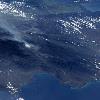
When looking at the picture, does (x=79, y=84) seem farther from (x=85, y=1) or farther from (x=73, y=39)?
(x=85, y=1)

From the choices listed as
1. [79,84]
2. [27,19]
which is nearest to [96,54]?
[79,84]

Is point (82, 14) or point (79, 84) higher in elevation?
point (82, 14)

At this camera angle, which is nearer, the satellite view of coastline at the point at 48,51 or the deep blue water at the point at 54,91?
the deep blue water at the point at 54,91

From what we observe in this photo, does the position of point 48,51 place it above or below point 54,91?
above

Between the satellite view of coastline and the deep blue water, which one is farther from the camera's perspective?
the satellite view of coastline

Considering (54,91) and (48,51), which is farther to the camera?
(48,51)

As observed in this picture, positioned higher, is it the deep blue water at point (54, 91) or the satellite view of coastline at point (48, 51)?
the satellite view of coastline at point (48, 51)

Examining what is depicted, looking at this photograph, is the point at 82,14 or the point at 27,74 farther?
the point at 82,14

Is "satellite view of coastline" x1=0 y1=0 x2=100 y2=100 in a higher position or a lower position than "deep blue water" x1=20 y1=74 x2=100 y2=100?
higher
